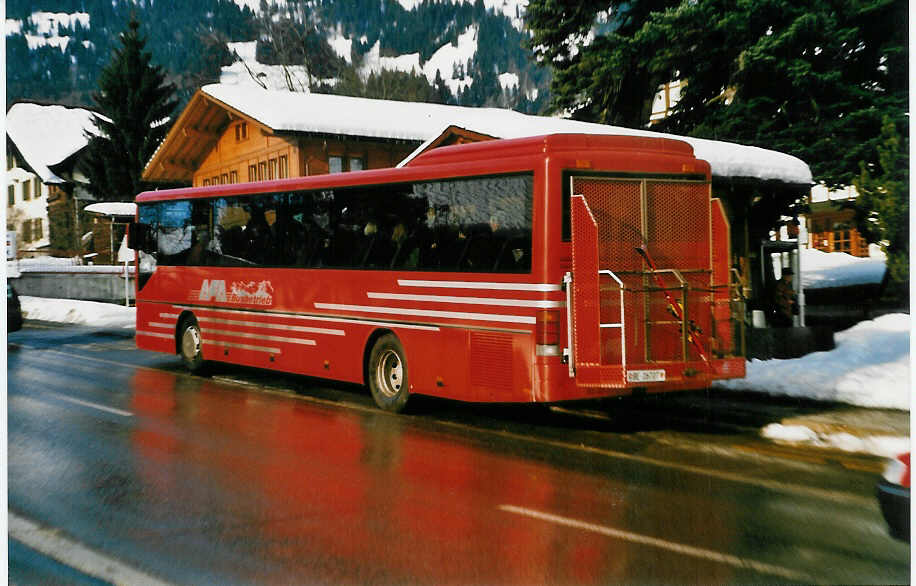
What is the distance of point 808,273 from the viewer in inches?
1234

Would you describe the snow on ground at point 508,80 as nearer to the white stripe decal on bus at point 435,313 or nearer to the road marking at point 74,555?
the white stripe decal on bus at point 435,313

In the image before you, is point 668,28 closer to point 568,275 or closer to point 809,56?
point 809,56

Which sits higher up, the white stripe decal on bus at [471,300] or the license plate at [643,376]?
the white stripe decal on bus at [471,300]

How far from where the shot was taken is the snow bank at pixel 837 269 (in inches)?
944

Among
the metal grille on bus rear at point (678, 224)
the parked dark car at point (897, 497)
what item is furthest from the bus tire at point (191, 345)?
the parked dark car at point (897, 497)

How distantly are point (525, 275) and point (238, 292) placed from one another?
21.5 ft

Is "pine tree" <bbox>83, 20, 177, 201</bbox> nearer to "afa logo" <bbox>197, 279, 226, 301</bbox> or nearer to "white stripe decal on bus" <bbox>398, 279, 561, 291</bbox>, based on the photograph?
"afa logo" <bbox>197, 279, 226, 301</bbox>

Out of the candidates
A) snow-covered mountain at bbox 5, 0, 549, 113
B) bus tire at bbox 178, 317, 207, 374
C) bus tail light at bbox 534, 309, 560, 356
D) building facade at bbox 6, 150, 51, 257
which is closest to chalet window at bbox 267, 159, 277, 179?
snow-covered mountain at bbox 5, 0, 549, 113

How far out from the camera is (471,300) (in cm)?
1076

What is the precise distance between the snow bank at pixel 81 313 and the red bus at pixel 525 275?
17.7 meters

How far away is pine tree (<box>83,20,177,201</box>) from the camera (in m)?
49.2

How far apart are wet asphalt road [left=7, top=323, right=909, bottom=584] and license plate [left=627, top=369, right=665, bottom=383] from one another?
66 cm

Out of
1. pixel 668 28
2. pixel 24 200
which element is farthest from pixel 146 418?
pixel 24 200

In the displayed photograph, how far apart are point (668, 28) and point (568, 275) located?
14.7m
